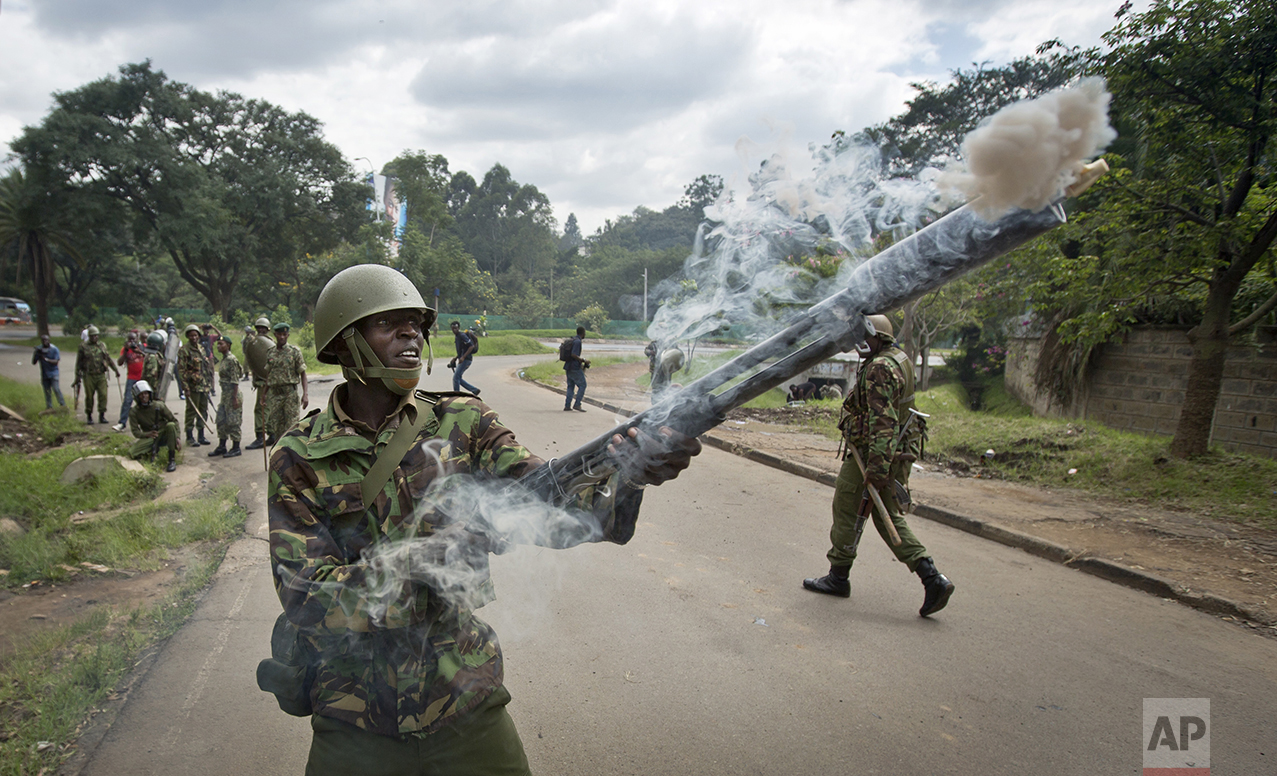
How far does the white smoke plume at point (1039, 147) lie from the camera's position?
5.27ft

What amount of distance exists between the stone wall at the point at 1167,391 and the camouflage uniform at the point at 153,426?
12.6 meters

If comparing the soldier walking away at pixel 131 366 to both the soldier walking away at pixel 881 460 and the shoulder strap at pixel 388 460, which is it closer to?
the soldier walking away at pixel 881 460

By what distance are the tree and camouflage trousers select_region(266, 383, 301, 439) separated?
9338 mm

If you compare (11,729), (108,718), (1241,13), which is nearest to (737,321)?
(108,718)

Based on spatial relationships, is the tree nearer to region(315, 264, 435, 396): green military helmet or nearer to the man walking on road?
region(315, 264, 435, 396): green military helmet

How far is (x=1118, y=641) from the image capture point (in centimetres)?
418

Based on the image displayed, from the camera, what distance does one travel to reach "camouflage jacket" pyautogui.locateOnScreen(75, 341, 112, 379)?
1180 cm

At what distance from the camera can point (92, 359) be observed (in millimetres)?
11812

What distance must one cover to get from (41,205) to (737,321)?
3788cm

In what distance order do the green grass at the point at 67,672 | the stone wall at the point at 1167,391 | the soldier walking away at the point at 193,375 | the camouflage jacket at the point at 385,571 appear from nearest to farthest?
the camouflage jacket at the point at 385,571 < the green grass at the point at 67,672 < the stone wall at the point at 1167,391 < the soldier walking away at the point at 193,375

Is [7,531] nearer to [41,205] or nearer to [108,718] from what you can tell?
[108,718]

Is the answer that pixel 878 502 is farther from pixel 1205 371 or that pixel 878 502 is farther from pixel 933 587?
pixel 1205 371
